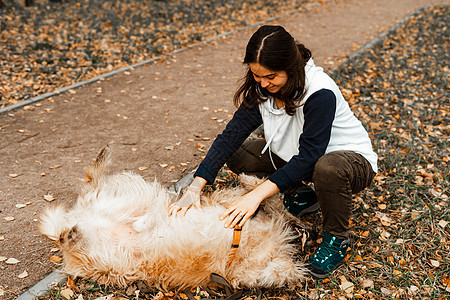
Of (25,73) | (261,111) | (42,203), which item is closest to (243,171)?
(261,111)

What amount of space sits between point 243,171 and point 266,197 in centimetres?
74

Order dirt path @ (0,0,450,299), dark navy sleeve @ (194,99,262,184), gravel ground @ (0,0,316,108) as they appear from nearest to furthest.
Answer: dark navy sleeve @ (194,99,262,184) < dirt path @ (0,0,450,299) < gravel ground @ (0,0,316,108)

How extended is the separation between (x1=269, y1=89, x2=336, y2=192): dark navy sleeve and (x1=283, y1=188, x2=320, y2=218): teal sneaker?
0.61 m

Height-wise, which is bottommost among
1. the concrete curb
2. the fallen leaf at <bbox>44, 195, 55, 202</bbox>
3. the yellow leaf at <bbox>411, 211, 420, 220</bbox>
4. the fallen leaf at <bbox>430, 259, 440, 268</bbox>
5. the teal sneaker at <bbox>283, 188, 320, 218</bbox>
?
the yellow leaf at <bbox>411, 211, 420, 220</bbox>

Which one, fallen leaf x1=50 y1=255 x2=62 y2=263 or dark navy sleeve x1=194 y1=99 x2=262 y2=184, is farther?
dark navy sleeve x1=194 y1=99 x2=262 y2=184

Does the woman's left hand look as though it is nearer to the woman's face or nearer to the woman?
the woman

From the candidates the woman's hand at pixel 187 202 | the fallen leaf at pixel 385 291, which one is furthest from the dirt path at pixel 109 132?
the fallen leaf at pixel 385 291

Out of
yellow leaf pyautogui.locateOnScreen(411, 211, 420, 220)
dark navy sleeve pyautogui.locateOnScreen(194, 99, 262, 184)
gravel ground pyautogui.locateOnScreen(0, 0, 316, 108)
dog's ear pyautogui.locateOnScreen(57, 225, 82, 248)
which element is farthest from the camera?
gravel ground pyautogui.locateOnScreen(0, 0, 316, 108)

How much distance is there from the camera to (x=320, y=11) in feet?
39.2

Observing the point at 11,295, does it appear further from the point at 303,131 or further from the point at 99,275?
the point at 303,131

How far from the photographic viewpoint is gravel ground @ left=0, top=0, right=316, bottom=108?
639 cm

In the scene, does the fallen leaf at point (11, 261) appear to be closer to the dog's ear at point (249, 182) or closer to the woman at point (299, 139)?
the woman at point (299, 139)

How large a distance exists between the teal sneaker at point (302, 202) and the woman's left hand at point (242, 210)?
0.79m

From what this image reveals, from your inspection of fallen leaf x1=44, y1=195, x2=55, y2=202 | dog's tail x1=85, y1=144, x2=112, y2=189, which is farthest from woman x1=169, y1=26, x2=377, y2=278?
fallen leaf x1=44, y1=195, x2=55, y2=202
